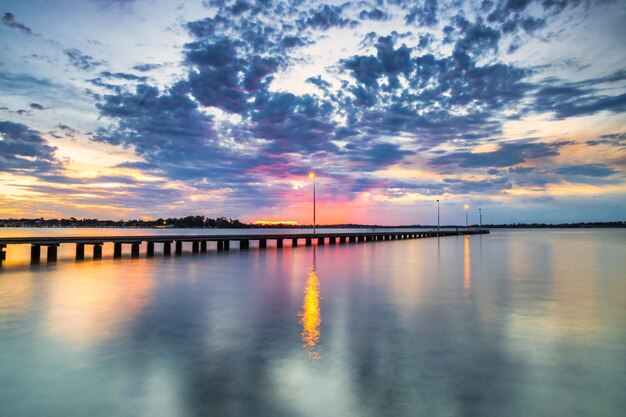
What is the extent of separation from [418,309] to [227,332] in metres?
7.09

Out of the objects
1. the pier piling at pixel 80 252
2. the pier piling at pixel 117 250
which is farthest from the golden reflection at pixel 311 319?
the pier piling at pixel 117 250

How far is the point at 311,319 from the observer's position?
42.9 ft

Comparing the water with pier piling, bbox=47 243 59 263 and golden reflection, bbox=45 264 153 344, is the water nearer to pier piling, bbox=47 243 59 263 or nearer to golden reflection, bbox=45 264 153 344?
golden reflection, bbox=45 264 153 344

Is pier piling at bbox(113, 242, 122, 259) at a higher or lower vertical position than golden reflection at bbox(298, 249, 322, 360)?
higher

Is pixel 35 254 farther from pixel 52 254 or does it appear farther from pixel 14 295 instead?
pixel 14 295

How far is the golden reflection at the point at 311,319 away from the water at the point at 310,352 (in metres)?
0.08

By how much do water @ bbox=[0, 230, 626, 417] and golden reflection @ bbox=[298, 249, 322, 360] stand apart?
77 millimetres

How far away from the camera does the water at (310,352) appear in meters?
6.62

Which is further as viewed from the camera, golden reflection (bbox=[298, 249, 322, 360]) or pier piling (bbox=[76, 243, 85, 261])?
pier piling (bbox=[76, 243, 85, 261])

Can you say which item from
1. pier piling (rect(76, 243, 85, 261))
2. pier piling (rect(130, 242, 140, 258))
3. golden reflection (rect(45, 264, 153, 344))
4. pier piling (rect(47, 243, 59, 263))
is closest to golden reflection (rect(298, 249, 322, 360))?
golden reflection (rect(45, 264, 153, 344))

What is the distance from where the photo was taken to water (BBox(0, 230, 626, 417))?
6617 millimetres

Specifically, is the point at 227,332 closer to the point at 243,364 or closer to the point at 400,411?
the point at 243,364

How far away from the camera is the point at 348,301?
16562 mm

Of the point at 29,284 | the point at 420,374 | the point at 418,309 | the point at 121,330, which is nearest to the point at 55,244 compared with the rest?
the point at 29,284
